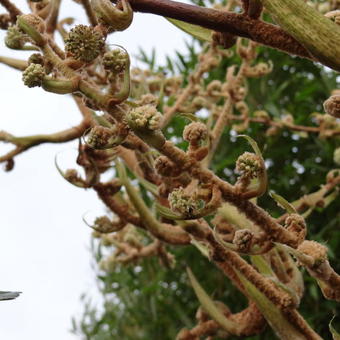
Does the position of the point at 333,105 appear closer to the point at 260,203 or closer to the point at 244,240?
the point at 244,240

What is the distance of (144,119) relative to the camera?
412 mm

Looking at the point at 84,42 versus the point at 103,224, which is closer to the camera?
the point at 84,42

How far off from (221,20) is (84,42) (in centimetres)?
10

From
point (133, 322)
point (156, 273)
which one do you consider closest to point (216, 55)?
point (156, 273)

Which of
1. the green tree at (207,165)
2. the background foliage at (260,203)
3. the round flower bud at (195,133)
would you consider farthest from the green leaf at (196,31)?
the background foliage at (260,203)

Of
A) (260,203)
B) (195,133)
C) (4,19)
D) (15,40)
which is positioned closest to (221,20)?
(195,133)

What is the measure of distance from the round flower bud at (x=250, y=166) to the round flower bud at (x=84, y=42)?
127 mm

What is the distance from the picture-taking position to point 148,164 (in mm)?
740

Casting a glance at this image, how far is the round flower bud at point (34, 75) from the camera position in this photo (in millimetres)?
419

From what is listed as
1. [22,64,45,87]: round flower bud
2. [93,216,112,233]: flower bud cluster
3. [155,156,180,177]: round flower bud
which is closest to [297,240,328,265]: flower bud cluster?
[155,156,180,177]: round flower bud

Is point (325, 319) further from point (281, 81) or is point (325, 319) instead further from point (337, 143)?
point (281, 81)

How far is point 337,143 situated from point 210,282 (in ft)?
1.24

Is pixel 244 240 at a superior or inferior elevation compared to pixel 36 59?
inferior

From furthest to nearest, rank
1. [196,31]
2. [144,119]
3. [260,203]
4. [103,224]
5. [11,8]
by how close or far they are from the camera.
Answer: [260,203]
[103,224]
[11,8]
[196,31]
[144,119]
